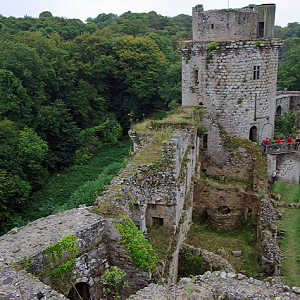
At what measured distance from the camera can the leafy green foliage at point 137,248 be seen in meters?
7.96

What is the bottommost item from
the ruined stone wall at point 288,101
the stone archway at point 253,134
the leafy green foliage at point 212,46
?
the stone archway at point 253,134

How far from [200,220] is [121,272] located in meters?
8.79

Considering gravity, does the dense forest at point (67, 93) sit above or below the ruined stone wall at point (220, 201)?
above

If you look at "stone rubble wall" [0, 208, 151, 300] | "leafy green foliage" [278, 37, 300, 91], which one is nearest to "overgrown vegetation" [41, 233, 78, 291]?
"stone rubble wall" [0, 208, 151, 300]

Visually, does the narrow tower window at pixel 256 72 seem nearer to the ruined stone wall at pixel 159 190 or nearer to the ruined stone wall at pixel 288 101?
the ruined stone wall at pixel 159 190

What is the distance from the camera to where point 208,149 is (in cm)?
1912

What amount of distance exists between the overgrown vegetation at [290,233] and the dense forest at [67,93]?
28.3 feet

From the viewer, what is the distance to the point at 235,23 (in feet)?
61.4

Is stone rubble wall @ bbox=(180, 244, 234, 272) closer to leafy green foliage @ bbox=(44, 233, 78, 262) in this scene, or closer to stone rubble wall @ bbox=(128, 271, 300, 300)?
stone rubble wall @ bbox=(128, 271, 300, 300)

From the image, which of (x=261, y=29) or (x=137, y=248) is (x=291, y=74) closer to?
(x=261, y=29)

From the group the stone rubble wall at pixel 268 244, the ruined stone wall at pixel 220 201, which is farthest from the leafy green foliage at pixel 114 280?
the ruined stone wall at pixel 220 201

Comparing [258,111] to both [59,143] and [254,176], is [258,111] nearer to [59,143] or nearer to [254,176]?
[254,176]

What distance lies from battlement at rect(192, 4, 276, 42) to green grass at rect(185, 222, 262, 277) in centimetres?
997

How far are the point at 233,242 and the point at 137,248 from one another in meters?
6.93
